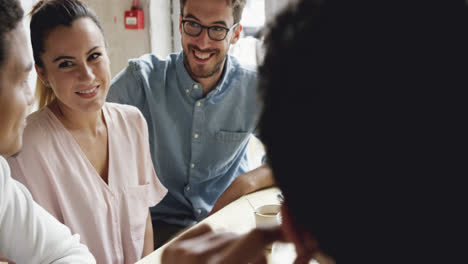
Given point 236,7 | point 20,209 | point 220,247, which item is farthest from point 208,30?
point 220,247

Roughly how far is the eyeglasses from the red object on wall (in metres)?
1.07

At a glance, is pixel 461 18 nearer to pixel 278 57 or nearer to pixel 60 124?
pixel 278 57

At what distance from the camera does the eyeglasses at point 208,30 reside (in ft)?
5.85

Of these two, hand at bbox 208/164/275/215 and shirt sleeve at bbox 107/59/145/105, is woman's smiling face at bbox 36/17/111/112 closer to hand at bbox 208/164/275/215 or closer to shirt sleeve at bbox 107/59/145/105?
shirt sleeve at bbox 107/59/145/105

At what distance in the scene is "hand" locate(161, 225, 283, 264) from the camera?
0.47 meters

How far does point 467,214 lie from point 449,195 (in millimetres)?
25

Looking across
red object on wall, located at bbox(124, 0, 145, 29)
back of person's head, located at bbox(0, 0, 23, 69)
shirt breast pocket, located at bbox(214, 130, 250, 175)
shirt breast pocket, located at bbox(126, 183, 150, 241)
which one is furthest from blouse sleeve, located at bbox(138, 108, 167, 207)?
red object on wall, located at bbox(124, 0, 145, 29)

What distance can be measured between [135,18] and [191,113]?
50.8 inches

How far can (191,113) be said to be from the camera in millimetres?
1796

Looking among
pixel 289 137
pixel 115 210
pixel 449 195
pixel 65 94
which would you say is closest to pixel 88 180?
pixel 115 210

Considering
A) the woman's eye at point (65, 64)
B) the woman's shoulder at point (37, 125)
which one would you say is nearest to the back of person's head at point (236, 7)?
the woman's eye at point (65, 64)

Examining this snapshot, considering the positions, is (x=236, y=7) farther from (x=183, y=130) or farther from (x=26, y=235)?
(x=26, y=235)

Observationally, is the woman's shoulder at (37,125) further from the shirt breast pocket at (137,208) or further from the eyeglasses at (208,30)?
the eyeglasses at (208,30)

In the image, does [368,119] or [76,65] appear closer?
[368,119]
